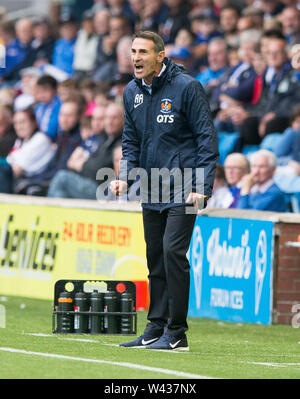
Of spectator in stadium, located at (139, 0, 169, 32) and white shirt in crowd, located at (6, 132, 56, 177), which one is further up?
spectator in stadium, located at (139, 0, 169, 32)

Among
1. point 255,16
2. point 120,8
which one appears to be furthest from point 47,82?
point 255,16

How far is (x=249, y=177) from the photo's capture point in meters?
13.7

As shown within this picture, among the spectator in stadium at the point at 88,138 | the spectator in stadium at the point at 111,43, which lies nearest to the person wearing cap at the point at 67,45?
the spectator in stadium at the point at 111,43

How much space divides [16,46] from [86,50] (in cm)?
302

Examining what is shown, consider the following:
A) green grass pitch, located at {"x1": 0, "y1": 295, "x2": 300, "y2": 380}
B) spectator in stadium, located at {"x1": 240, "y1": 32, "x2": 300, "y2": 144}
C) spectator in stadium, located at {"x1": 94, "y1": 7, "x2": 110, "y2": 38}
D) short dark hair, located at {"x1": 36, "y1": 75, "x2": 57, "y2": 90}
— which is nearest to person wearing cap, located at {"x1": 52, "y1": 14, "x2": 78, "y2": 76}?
spectator in stadium, located at {"x1": 94, "y1": 7, "x2": 110, "y2": 38}

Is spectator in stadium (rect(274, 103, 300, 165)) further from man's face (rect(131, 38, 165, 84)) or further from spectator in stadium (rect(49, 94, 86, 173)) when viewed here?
man's face (rect(131, 38, 165, 84))

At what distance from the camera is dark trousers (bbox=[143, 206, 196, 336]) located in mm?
8570

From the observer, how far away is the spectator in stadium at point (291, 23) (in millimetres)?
16500

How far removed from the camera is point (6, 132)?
1956cm

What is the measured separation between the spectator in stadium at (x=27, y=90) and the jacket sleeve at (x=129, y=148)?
12020 mm

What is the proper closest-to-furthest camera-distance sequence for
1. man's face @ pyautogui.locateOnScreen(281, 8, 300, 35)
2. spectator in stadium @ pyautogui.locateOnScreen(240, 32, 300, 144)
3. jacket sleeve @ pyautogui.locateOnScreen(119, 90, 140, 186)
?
jacket sleeve @ pyautogui.locateOnScreen(119, 90, 140, 186), spectator in stadium @ pyautogui.locateOnScreen(240, 32, 300, 144), man's face @ pyautogui.locateOnScreen(281, 8, 300, 35)

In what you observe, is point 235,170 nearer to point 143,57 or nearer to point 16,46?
point 143,57

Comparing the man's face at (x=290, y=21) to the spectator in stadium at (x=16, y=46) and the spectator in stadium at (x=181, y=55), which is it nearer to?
the spectator in stadium at (x=181, y=55)

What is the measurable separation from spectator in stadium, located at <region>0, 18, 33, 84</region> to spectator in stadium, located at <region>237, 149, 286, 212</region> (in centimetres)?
1085
